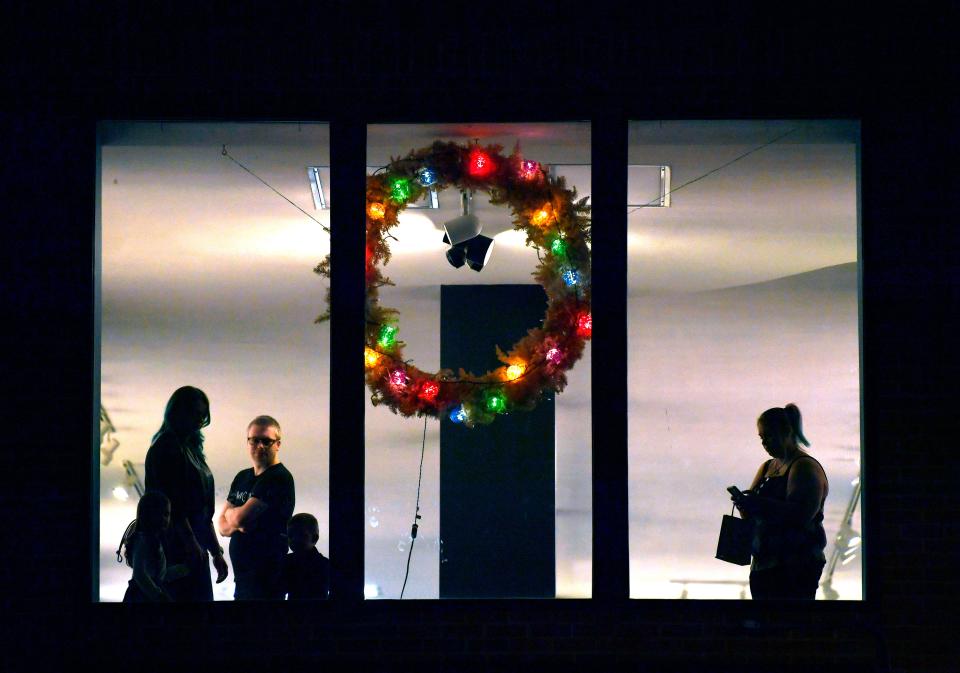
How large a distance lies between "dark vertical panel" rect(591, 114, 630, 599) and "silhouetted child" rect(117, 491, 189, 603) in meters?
2.22

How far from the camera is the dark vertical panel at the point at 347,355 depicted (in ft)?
20.1

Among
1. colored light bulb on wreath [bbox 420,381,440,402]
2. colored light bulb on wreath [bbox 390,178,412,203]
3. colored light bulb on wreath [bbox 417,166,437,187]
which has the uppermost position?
colored light bulb on wreath [bbox 417,166,437,187]

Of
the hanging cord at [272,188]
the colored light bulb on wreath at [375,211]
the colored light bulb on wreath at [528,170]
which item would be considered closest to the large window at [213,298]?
the hanging cord at [272,188]

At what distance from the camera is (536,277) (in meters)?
6.46

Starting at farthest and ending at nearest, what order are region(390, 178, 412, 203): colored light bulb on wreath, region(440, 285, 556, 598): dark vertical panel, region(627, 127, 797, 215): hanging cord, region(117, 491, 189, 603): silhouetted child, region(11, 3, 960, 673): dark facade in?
region(440, 285, 556, 598): dark vertical panel
region(627, 127, 797, 215): hanging cord
region(390, 178, 412, 203): colored light bulb on wreath
region(117, 491, 189, 603): silhouetted child
region(11, 3, 960, 673): dark facade

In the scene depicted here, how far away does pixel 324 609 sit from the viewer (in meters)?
6.05

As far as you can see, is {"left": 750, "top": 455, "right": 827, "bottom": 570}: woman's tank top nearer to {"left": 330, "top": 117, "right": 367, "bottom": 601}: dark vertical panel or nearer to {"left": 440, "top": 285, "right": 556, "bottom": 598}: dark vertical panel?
{"left": 440, "top": 285, "right": 556, "bottom": 598}: dark vertical panel

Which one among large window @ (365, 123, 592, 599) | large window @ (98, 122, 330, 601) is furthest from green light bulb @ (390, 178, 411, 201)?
large window @ (98, 122, 330, 601)

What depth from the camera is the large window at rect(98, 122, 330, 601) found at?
253 inches

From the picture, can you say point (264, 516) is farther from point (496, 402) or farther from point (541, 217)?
point (541, 217)

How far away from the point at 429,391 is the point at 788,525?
2.04 metres

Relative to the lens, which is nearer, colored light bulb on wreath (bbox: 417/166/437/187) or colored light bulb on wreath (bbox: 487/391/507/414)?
colored light bulb on wreath (bbox: 487/391/507/414)

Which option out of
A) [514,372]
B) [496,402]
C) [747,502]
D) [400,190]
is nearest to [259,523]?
[496,402]

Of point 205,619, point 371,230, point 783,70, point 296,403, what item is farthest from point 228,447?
point 783,70
